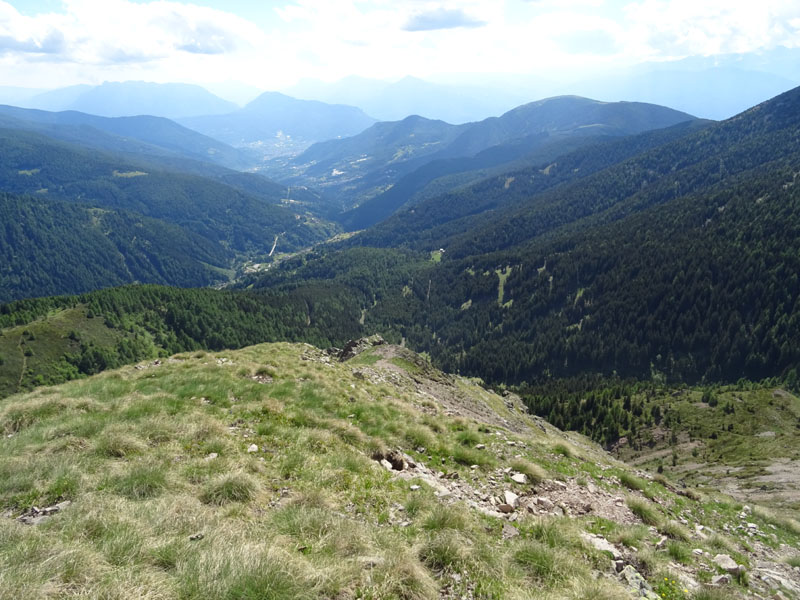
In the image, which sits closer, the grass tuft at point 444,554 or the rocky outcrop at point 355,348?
the grass tuft at point 444,554

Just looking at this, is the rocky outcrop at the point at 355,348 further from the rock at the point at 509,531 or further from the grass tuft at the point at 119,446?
the rock at the point at 509,531

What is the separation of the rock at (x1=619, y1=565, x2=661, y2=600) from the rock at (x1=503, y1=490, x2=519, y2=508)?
12.0ft

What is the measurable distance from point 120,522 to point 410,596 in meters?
5.63

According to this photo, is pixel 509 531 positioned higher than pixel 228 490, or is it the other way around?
pixel 228 490

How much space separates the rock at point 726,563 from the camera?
1022 cm

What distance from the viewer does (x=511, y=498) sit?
12.4 meters

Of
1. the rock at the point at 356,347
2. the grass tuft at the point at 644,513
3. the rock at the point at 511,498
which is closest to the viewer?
the rock at the point at 511,498

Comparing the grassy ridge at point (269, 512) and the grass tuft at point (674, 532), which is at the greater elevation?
the grassy ridge at point (269, 512)

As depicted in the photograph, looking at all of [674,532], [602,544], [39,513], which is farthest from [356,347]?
[39,513]

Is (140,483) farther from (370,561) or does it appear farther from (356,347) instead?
(356,347)

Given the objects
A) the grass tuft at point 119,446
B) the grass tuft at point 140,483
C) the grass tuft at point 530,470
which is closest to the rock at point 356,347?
the grass tuft at point 530,470

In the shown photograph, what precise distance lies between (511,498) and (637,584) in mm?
4310

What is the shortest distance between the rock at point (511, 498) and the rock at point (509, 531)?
1.54 meters

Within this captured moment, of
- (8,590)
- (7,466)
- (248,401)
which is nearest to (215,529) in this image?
(8,590)
